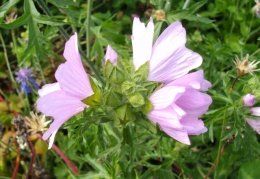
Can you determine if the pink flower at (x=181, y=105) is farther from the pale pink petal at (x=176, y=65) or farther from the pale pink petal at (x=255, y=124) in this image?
the pale pink petal at (x=255, y=124)

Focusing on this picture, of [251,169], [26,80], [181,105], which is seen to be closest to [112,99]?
[181,105]

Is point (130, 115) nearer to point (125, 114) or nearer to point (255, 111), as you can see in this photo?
point (125, 114)

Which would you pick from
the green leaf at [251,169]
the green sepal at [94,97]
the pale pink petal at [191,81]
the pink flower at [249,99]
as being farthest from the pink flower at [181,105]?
the green leaf at [251,169]

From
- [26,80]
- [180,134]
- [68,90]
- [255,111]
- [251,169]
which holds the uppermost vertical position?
[68,90]

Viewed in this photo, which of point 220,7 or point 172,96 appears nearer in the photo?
point 172,96

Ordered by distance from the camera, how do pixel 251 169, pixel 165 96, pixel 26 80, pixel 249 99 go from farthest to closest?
1. pixel 26 80
2. pixel 251 169
3. pixel 249 99
4. pixel 165 96

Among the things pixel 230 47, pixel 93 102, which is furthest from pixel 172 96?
pixel 230 47

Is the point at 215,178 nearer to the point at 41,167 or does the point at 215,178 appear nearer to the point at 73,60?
the point at 41,167

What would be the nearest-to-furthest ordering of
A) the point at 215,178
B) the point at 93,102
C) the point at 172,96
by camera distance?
1. the point at 172,96
2. the point at 93,102
3. the point at 215,178
